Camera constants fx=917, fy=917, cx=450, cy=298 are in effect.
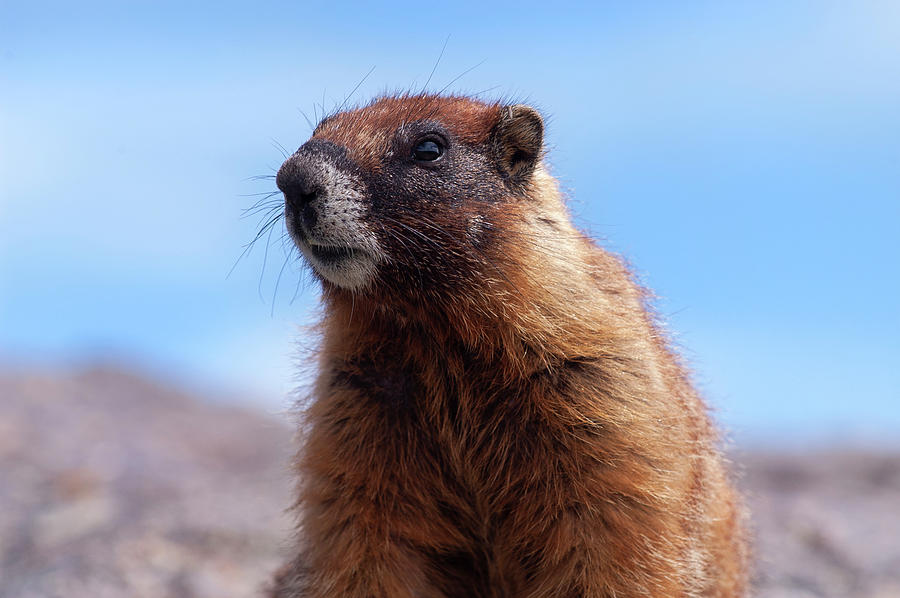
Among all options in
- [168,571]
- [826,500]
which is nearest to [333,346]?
[168,571]

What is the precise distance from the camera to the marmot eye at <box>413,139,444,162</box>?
4727 millimetres

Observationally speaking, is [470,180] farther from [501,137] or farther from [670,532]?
[670,532]

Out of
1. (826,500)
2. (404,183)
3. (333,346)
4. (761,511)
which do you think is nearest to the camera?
(404,183)

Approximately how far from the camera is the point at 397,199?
455 cm

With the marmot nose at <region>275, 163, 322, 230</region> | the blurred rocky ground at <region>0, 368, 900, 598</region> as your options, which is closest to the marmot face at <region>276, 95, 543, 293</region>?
the marmot nose at <region>275, 163, 322, 230</region>

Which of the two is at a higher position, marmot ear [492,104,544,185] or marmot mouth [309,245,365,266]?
marmot ear [492,104,544,185]

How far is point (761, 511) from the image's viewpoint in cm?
905

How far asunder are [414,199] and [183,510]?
5069 mm

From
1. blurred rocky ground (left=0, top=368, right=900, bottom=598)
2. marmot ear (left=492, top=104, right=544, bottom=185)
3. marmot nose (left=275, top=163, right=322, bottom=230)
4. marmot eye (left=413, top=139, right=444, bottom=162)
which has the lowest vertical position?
blurred rocky ground (left=0, top=368, right=900, bottom=598)

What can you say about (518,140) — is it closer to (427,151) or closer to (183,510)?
(427,151)

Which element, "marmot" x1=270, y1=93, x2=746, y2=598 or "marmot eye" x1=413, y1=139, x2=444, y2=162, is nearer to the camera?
"marmot" x1=270, y1=93, x2=746, y2=598

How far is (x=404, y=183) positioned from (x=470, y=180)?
1.26 feet

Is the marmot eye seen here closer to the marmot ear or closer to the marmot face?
the marmot face

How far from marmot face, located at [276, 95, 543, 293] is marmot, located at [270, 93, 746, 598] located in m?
0.01
